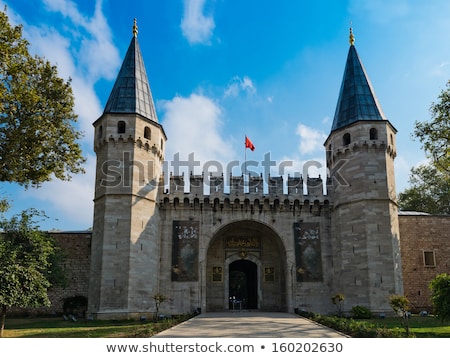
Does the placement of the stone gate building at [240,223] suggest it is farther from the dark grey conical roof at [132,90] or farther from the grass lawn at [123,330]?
the grass lawn at [123,330]

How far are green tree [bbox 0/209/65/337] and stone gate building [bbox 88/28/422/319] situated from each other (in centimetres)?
313

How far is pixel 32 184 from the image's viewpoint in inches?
738

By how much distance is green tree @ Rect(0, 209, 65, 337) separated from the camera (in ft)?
52.1

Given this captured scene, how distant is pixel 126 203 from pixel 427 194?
2777 centimetres

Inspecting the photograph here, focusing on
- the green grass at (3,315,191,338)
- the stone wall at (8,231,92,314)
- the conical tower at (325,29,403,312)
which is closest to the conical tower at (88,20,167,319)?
the green grass at (3,315,191,338)

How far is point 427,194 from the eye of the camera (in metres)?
39.2

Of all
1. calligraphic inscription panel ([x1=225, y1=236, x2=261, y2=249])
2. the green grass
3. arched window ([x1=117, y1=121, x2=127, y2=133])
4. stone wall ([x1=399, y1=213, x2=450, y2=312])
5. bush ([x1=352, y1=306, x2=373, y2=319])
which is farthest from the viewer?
calligraphic inscription panel ([x1=225, y1=236, x2=261, y2=249])

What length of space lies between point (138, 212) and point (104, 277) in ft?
11.9

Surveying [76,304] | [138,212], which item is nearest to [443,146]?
[138,212]

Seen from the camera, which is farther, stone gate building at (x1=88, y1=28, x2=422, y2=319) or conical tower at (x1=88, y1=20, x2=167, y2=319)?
stone gate building at (x1=88, y1=28, x2=422, y2=319)

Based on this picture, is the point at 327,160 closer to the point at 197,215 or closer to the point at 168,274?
the point at 197,215

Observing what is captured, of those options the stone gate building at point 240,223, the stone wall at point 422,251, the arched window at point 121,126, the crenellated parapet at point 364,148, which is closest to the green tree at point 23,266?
the stone gate building at point 240,223

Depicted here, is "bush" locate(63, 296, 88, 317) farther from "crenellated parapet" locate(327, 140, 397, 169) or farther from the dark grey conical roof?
"crenellated parapet" locate(327, 140, 397, 169)

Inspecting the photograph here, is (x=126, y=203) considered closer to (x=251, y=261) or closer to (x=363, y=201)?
(x=251, y=261)
